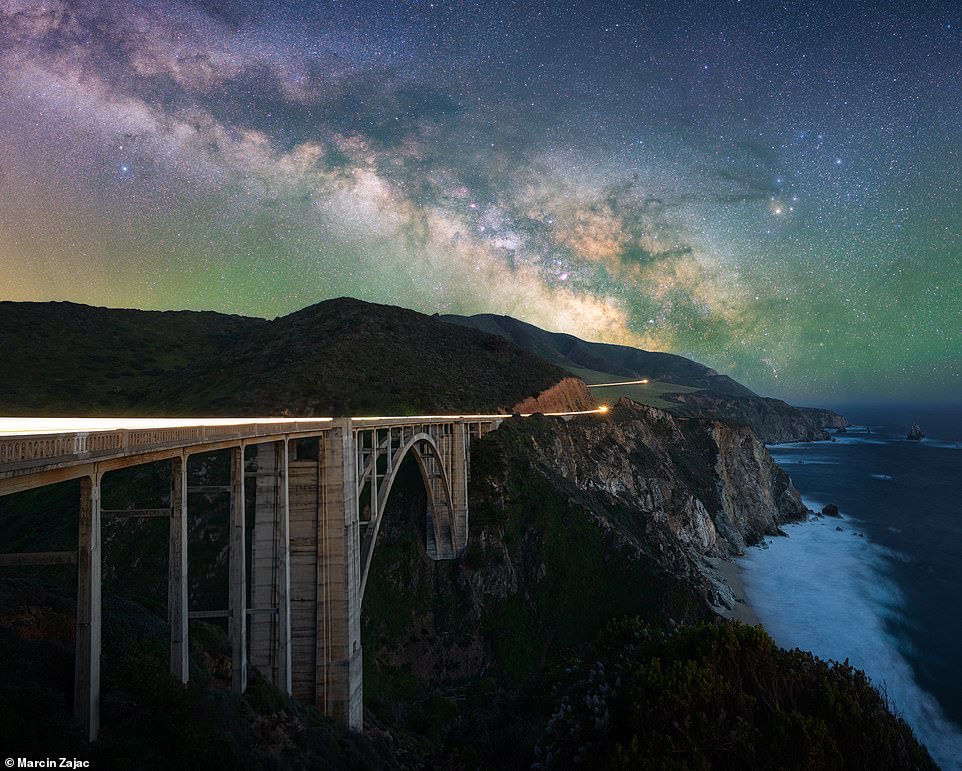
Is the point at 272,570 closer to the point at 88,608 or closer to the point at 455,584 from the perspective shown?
the point at 88,608

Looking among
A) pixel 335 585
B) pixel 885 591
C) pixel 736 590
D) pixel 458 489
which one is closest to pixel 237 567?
pixel 335 585

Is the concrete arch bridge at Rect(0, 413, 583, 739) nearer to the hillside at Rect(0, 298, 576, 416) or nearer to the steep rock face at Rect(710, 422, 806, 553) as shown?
the hillside at Rect(0, 298, 576, 416)

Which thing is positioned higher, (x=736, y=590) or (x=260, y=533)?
(x=260, y=533)

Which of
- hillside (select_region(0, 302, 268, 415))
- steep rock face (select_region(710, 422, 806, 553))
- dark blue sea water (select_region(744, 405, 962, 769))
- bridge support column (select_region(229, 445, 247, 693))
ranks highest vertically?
hillside (select_region(0, 302, 268, 415))

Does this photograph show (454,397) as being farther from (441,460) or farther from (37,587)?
(37,587)

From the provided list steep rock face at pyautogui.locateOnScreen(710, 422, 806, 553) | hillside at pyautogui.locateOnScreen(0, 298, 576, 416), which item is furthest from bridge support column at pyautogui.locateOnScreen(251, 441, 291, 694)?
steep rock face at pyautogui.locateOnScreen(710, 422, 806, 553)

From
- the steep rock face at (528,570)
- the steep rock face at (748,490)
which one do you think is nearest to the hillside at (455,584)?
the steep rock face at (528,570)
